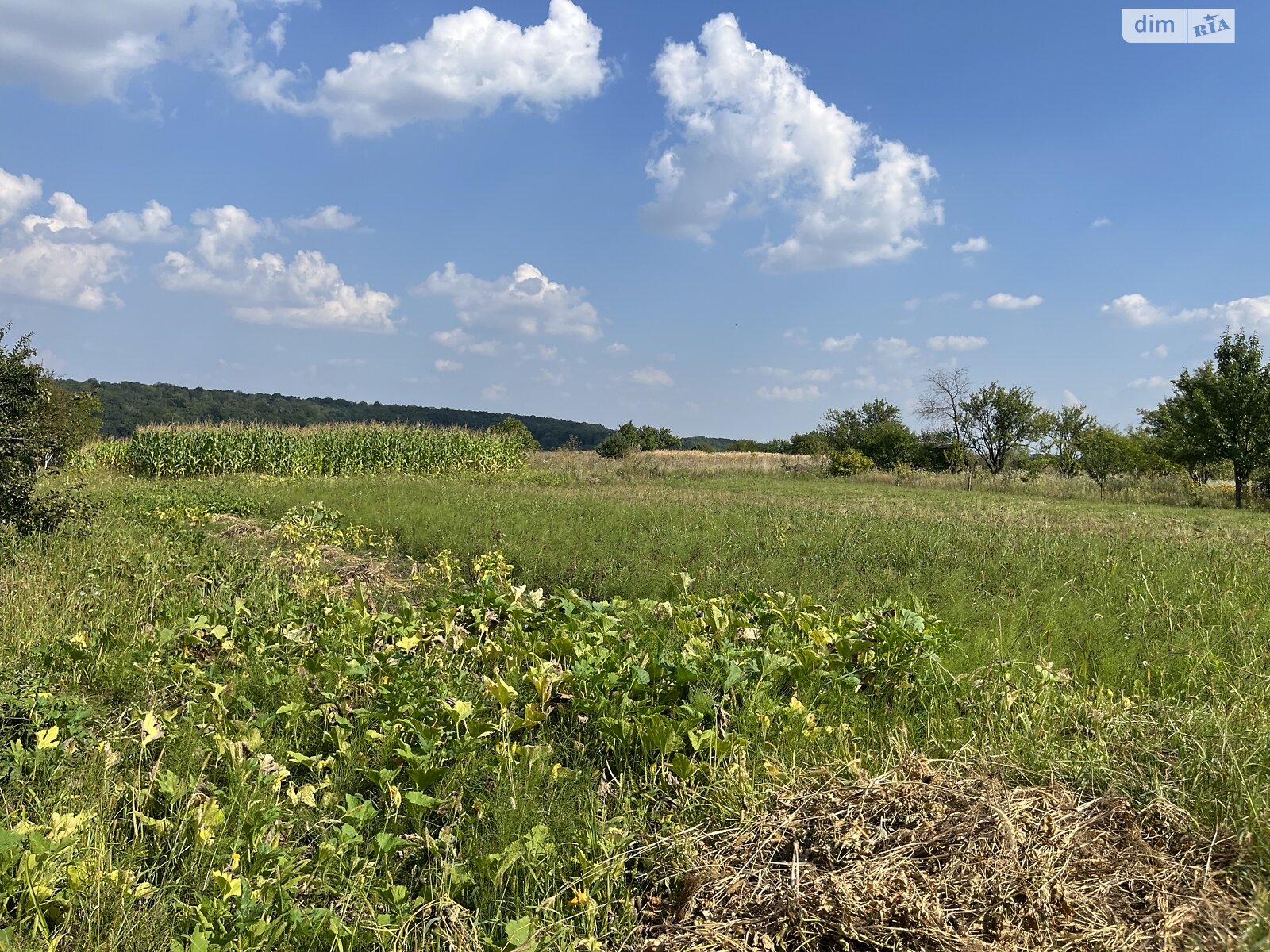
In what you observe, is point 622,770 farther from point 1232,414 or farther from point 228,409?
point 228,409

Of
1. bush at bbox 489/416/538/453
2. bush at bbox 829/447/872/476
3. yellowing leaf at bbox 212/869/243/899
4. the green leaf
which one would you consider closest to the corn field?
bush at bbox 489/416/538/453

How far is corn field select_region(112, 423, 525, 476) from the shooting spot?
84.9ft

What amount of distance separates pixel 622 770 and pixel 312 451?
89.6ft

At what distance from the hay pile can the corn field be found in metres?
25.1

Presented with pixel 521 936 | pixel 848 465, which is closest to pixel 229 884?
pixel 521 936

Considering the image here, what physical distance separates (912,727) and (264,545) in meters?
8.62

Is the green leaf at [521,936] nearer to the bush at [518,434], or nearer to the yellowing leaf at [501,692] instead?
the yellowing leaf at [501,692]

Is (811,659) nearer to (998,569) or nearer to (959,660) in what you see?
(959,660)

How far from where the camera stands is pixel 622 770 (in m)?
3.35

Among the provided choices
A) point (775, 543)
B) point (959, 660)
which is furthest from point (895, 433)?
point (959, 660)

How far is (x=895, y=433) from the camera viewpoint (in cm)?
4641

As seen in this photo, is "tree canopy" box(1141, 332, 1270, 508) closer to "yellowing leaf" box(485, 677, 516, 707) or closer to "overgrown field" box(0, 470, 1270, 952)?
"overgrown field" box(0, 470, 1270, 952)

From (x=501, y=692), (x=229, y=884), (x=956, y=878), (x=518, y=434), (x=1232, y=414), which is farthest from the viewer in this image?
(x=518, y=434)

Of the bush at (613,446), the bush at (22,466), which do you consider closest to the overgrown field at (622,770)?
the bush at (22,466)
